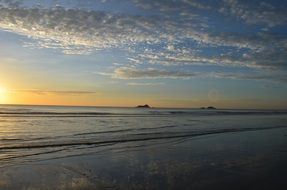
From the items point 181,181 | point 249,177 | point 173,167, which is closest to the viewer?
point 181,181

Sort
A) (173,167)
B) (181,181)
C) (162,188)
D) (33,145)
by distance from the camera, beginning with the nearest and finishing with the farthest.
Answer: (162,188)
(181,181)
(173,167)
(33,145)

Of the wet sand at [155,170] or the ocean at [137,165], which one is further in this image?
the ocean at [137,165]

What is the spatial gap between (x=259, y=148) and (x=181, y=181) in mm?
10794

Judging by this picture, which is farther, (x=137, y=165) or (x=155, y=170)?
(x=137, y=165)

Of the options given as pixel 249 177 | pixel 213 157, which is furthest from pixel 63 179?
pixel 213 157

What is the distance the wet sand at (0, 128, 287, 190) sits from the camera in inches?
438

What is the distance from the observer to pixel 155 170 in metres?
13.4

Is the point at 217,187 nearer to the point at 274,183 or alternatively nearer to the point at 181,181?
the point at 181,181

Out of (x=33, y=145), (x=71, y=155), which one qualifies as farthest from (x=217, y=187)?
(x=33, y=145)

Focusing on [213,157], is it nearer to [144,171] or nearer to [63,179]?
[144,171]

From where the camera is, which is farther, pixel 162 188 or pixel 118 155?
pixel 118 155

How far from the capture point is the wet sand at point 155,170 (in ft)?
36.5

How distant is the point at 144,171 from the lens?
1320 cm

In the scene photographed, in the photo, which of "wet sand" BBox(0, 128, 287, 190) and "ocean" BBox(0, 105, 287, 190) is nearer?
"wet sand" BBox(0, 128, 287, 190)
